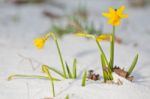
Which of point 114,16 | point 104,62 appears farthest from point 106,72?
point 114,16

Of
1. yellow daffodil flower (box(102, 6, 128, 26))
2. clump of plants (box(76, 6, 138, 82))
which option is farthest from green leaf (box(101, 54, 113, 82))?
yellow daffodil flower (box(102, 6, 128, 26))

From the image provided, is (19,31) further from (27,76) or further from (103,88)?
(103,88)

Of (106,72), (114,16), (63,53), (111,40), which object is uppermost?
(114,16)

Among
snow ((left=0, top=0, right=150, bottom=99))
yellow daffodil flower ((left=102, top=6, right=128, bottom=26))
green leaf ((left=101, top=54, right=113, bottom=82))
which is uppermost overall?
yellow daffodil flower ((left=102, top=6, right=128, bottom=26))

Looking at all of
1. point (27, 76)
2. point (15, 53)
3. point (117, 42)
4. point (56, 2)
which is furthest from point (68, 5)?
point (27, 76)

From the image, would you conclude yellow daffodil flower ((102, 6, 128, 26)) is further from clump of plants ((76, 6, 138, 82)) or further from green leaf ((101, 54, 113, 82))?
green leaf ((101, 54, 113, 82))

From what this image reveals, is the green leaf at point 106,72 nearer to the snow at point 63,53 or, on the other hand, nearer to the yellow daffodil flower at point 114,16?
the snow at point 63,53

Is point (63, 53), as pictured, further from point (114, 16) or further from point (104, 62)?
point (114, 16)

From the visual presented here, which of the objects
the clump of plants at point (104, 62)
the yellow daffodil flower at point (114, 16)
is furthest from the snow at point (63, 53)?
the yellow daffodil flower at point (114, 16)
